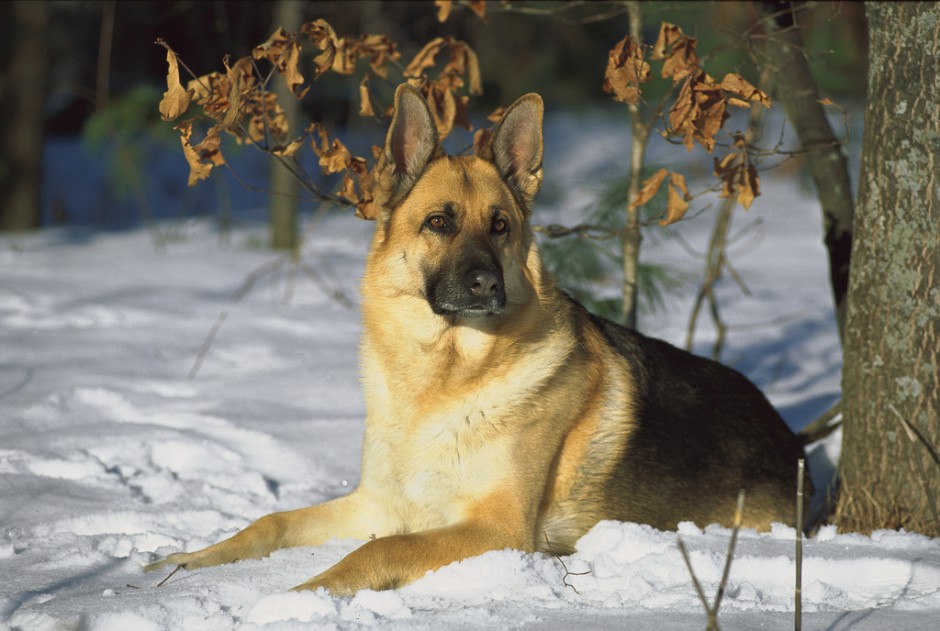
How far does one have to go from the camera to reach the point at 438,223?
12.3 feet

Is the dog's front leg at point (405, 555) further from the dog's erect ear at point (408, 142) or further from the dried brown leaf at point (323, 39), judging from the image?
the dried brown leaf at point (323, 39)

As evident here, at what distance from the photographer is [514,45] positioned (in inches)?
680

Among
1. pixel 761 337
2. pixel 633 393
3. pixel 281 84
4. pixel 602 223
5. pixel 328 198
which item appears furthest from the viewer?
pixel 281 84

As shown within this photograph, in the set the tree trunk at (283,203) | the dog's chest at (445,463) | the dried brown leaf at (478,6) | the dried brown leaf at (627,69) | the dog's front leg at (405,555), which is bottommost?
the dog's front leg at (405,555)

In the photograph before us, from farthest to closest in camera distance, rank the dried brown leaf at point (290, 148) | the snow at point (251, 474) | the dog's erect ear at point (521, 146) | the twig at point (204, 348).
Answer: the twig at point (204, 348) → the dried brown leaf at point (290, 148) → the dog's erect ear at point (521, 146) → the snow at point (251, 474)

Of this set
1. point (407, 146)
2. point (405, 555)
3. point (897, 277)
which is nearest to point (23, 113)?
point (407, 146)

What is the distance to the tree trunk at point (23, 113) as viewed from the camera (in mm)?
10789

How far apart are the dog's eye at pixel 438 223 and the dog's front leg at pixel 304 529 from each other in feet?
3.50

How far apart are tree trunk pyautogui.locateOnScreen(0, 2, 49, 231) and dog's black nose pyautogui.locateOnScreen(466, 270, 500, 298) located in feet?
29.9

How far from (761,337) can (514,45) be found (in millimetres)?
11208

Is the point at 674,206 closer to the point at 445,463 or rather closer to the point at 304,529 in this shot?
the point at 445,463

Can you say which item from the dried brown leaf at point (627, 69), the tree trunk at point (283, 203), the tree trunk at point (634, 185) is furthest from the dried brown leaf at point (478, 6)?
the tree trunk at point (283, 203)

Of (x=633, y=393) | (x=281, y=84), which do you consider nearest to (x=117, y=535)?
(x=633, y=393)

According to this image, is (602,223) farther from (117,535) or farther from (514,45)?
(514,45)
